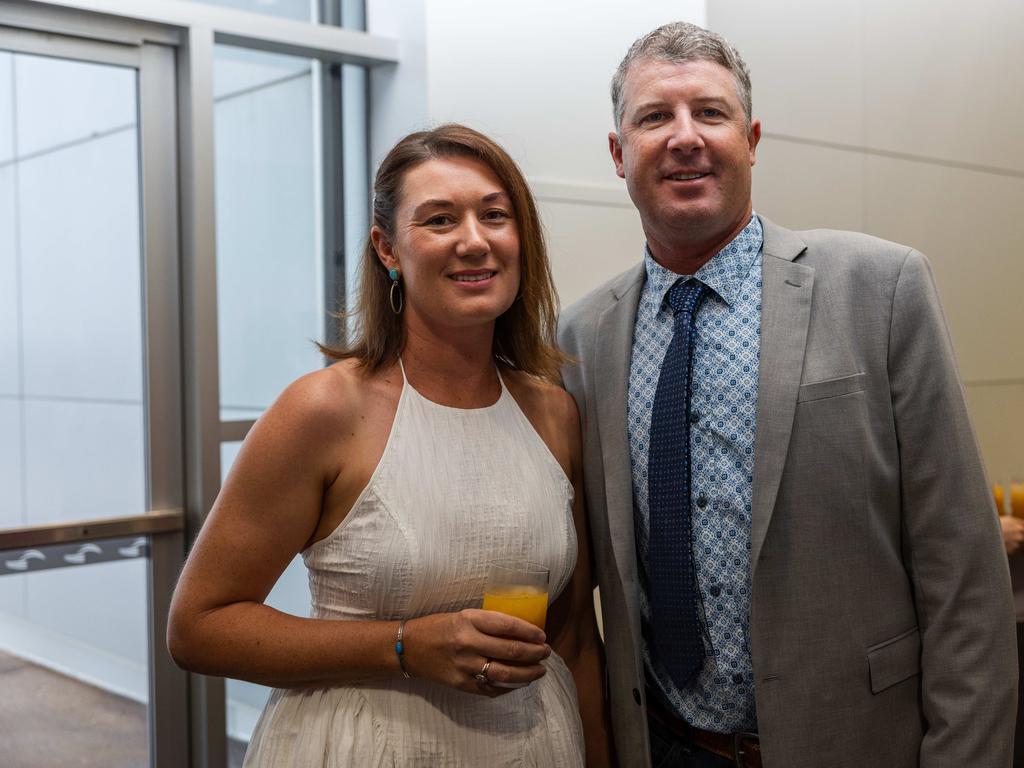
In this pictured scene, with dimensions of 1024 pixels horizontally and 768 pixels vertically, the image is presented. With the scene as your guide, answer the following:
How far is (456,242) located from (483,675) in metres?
0.67

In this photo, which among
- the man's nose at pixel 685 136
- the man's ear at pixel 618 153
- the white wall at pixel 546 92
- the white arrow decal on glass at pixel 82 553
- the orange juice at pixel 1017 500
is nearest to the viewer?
the man's nose at pixel 685 136

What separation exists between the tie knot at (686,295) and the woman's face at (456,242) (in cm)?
30

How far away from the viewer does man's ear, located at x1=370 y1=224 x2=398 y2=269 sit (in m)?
1.81

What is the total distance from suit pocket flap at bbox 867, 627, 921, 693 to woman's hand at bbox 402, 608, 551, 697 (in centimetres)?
56

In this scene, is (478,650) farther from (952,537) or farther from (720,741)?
(952,537)

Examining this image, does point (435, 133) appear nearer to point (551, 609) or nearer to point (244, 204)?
point (551, 609)

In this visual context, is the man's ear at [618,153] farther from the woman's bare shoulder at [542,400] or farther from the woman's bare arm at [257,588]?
the woman's bare arm at [257,588]

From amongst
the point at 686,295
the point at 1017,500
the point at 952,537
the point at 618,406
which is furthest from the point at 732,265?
the point at 1017,500

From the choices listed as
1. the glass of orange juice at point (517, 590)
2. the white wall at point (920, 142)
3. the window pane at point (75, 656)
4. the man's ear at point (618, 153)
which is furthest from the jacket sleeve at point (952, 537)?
the window pane at point (75, 656)

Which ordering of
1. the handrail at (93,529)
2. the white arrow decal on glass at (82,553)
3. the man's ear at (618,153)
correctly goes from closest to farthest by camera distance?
the man's ear at (618,153)
the handrail at (93,529)
the white arrow decal on glass at (82,553)

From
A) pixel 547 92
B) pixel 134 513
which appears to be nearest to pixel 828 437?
pixel 547 92

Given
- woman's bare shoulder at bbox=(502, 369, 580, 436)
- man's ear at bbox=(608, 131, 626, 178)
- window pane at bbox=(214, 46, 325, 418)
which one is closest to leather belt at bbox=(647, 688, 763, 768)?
woman's bare shoulder at bbox=(502, 369, 580, 436)

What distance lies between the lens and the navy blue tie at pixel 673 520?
1.74 m

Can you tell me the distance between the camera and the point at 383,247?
5.98ft
